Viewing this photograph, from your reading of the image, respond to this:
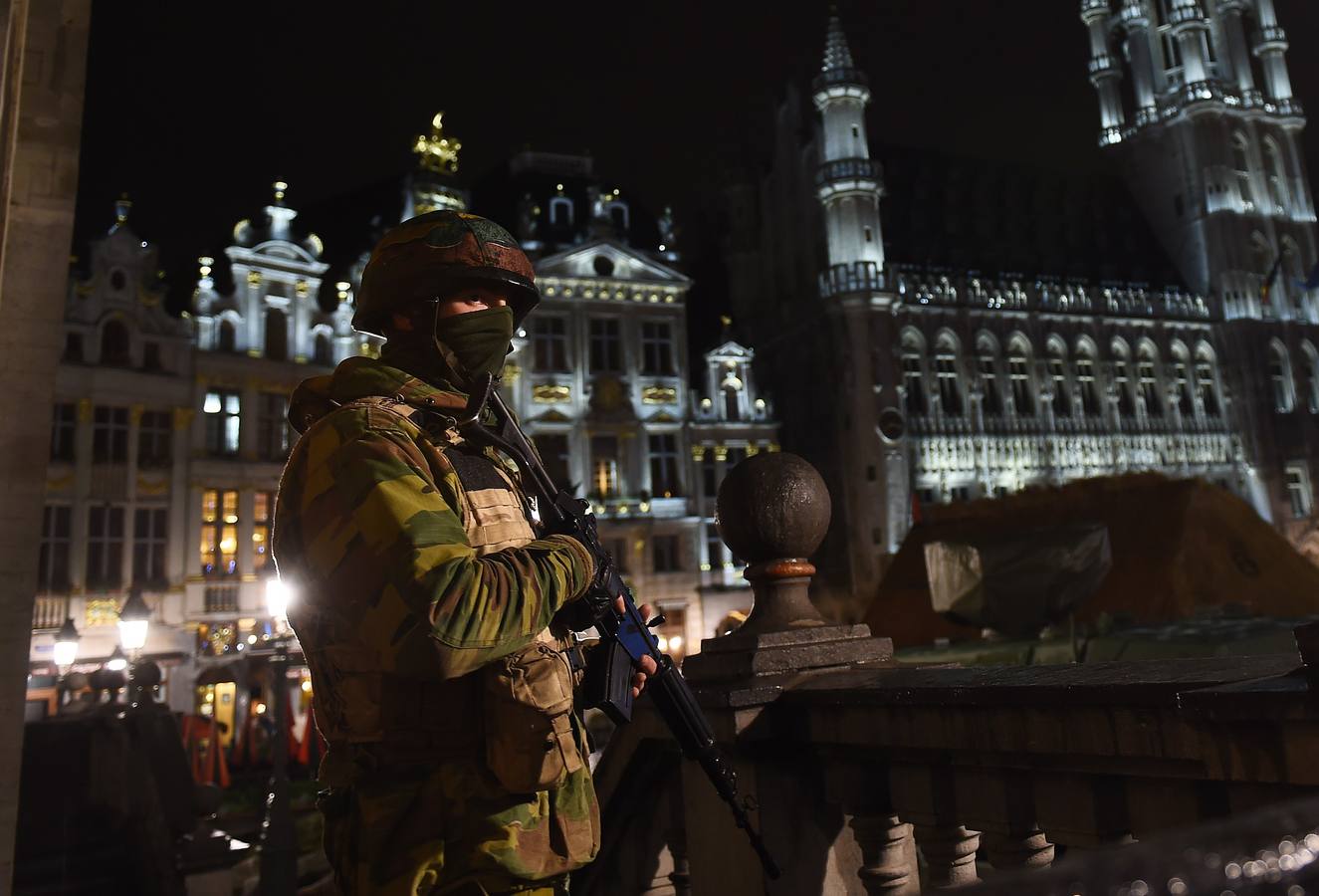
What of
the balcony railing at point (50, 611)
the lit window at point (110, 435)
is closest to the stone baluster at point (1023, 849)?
the balcony railing at point (50, 611)

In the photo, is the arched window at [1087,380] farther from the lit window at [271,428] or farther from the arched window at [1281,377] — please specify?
the lit window at [271,428]

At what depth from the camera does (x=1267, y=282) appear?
37938 millimetres

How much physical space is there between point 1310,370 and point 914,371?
19.2m

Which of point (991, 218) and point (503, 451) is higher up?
point (991, 218)

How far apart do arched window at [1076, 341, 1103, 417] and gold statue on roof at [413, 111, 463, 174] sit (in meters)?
24.0

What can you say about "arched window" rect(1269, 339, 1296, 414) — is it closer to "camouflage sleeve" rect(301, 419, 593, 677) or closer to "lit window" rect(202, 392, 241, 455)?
"lit window" rect(202, 392, 241, 455)

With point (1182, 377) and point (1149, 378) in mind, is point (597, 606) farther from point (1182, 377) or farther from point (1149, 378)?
point (1182, 377)

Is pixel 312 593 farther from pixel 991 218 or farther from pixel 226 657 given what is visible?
pixel 991 218

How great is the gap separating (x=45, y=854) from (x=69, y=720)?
2.53 meters

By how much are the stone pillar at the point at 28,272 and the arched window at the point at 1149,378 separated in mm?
38298

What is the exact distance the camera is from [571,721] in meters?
2.24

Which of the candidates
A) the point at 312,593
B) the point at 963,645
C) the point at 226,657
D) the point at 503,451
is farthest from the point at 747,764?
the point at 226,657

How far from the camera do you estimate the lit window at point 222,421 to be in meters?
23.1

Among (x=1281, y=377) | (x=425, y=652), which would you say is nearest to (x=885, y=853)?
(x=425, y=652)
